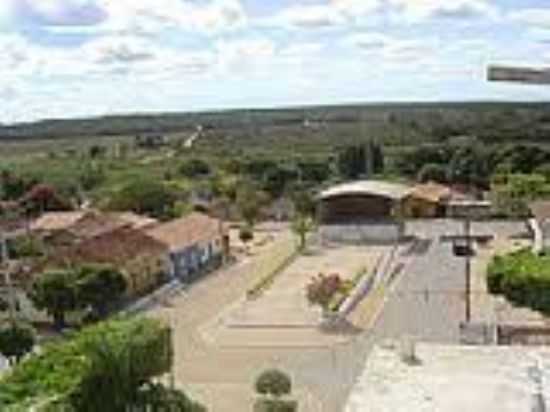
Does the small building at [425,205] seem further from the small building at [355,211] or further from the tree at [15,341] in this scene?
the tree at [15,341]

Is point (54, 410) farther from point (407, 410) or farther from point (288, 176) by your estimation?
point (288, 176)

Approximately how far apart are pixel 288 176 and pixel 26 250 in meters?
42.0

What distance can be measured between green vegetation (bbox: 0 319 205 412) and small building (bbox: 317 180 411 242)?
4378 centimetres

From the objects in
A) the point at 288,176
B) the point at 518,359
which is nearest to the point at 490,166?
the point at 288,176

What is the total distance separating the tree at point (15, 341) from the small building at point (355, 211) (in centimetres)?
3452

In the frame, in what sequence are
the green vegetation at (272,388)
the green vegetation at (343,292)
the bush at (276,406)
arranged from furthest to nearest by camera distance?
1. the green vegetation at (343,292)
2. the green vegetation at (272,388)
3. the bush at (276,406)

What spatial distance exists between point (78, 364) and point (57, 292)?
20.6 meters

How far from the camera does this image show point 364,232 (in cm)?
7388

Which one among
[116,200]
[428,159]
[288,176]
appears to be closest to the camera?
[116,200]

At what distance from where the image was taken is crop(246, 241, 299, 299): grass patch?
56.6 meters

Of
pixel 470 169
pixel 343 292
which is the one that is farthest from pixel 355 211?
pixel 470 169

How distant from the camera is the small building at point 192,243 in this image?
205 feet

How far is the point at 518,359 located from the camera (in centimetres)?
3041

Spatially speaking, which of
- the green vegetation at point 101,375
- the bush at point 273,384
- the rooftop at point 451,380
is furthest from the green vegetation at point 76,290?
the rooftop at point 451,380
